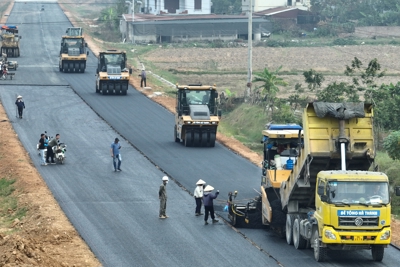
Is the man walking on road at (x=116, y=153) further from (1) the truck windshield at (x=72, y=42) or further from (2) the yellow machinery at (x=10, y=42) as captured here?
(2) the yellow machinery at (x=10, y=42)

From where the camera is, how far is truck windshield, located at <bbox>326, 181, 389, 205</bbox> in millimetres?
22375

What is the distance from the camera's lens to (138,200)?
31.7m

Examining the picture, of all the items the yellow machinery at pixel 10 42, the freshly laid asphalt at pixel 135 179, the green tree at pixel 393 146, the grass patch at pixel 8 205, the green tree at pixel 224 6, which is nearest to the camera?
the freshly laid asphalt at pixel 135 179

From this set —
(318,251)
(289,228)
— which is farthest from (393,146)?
(318,251)

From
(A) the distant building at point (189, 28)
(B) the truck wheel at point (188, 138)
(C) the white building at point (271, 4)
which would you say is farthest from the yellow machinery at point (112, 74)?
(C) the white building at point (271, 4)

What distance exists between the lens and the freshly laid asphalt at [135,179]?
24375 mm

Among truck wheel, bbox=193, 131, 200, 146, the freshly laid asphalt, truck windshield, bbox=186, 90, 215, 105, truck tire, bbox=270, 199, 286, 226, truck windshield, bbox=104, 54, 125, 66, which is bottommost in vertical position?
the freshly laid asphalt

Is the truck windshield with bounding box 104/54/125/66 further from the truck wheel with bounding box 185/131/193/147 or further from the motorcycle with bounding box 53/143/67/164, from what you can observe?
the motorcycle with bounding box 53/143/67/164

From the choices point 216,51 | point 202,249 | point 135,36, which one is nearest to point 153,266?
point 202,249

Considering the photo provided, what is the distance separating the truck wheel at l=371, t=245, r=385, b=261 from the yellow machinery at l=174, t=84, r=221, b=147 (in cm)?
2029

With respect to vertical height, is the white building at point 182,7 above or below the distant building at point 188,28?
above

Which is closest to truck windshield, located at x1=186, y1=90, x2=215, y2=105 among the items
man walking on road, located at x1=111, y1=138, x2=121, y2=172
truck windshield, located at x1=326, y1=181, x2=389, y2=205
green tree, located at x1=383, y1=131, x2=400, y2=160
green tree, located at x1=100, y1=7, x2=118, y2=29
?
man walking on road, located at x1=111, y1=138, x2=121, y2=172

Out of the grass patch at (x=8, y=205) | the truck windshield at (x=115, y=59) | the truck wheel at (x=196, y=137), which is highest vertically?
the truck windshield at (x=115, y=59)

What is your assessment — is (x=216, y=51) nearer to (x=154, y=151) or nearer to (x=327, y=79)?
(x=327, y=79)
